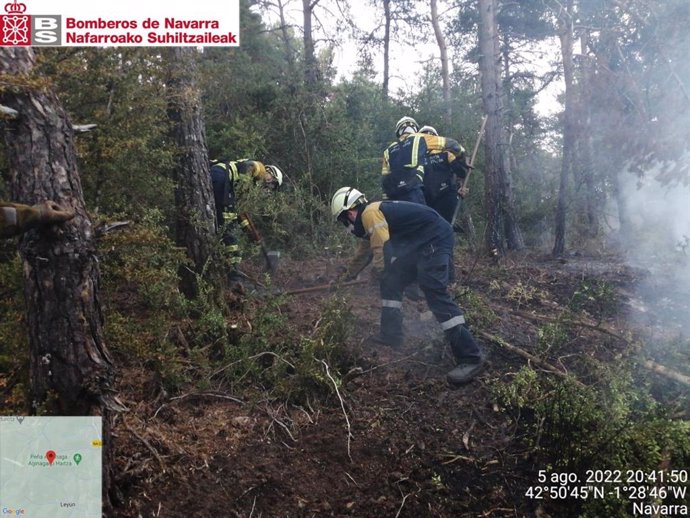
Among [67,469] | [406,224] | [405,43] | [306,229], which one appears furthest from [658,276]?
[405,43]

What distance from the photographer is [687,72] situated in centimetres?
794

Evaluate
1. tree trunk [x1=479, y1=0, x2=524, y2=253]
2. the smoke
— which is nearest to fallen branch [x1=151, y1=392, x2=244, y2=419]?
the smoke

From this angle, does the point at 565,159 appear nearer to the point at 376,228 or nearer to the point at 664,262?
the point at 664,262

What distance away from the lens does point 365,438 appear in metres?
3.51

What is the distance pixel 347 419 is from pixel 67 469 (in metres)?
1.73

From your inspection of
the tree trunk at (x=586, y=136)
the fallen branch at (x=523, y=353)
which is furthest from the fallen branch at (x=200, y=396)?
the tree trunk at (x=586, y=136)

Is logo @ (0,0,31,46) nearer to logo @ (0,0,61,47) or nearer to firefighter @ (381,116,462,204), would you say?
logo @ (0,0,61,47)

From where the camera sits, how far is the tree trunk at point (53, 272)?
9.04ft

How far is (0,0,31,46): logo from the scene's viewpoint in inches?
120

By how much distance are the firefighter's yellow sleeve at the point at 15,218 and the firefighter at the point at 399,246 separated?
2.97 metres

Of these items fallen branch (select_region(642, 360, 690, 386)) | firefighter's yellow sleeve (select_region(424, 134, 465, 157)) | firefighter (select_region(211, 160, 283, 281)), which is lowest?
fallen branch (select_region(642, 360, 690, 386))

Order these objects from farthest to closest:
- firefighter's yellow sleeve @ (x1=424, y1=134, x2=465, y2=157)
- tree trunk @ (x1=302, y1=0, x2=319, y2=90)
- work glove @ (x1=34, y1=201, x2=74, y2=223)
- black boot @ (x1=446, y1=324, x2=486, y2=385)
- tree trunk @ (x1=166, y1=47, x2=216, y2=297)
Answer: tree trunk @ (x1=302, y1=0, x2=319, y2=90) → firefighter's yellow sleeve @ (x1=424, y1=134, x2=465, y2=157) → tree trunk @ (x1=166, y1=47, x2=216, y2=297) → black boot @ (x1=446, y1=324, x2=486, y2=385) → work glove @ (x1=34, y1=201, x2=74, y2=223)

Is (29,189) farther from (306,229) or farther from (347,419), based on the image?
(306,229)

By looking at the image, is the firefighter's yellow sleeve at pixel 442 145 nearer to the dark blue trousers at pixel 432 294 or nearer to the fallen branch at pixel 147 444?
the dark blue trousers at pixel 432 294
